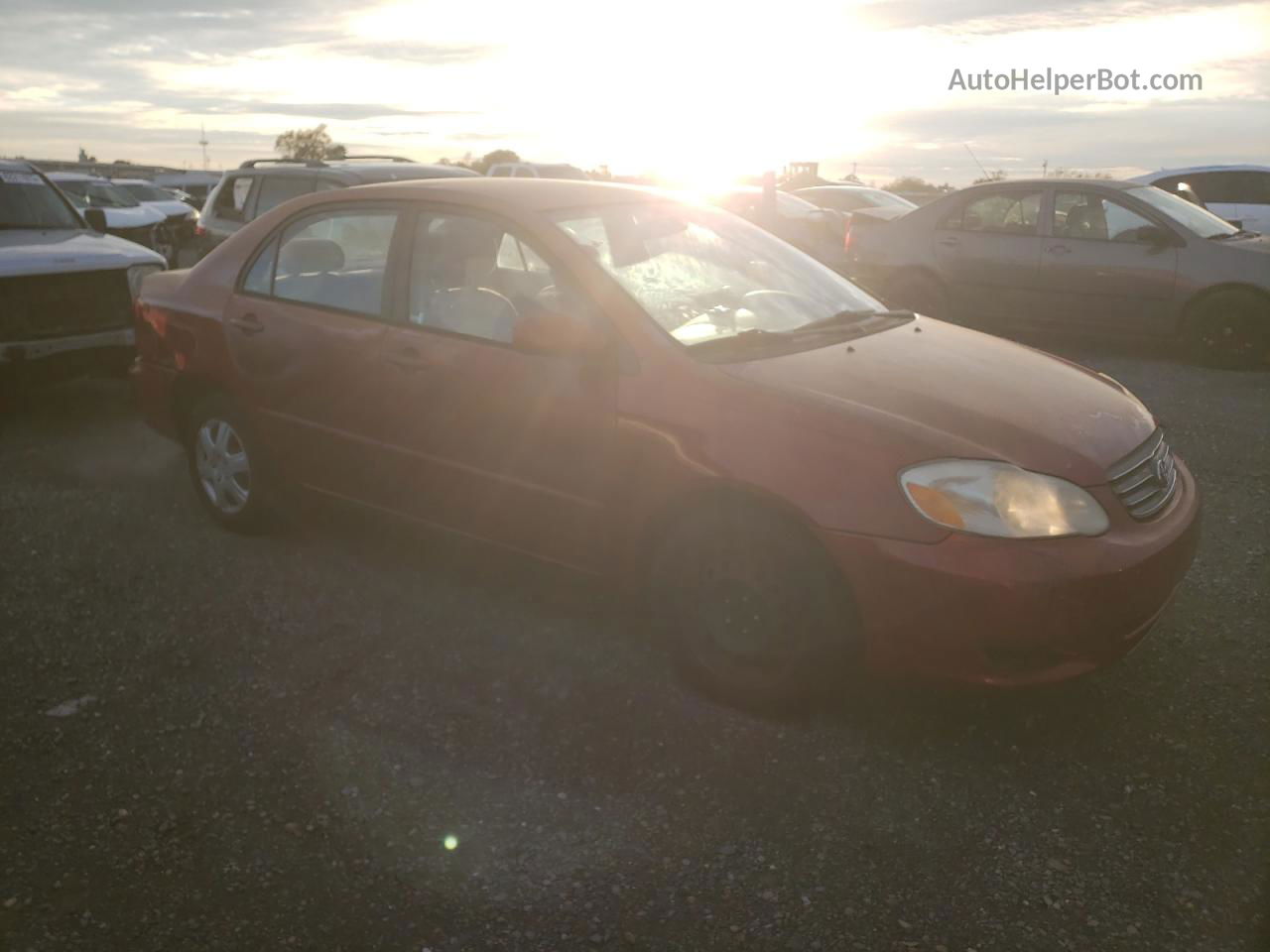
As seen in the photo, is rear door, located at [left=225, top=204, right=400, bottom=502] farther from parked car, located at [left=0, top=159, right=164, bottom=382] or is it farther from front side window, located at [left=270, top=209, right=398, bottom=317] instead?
parked car, located at [left=0, top=159, right=164, bottom=382]

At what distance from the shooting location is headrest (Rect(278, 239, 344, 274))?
15.8 ft

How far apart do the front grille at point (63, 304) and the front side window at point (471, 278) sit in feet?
14.1

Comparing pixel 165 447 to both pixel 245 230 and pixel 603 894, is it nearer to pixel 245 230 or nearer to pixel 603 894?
pixel 245 230

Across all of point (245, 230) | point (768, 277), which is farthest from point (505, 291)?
point (245, 230)

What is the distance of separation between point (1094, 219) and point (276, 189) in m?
7.44

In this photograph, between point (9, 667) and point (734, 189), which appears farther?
point (734, 189)

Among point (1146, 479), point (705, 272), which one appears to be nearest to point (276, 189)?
point (705, 272)

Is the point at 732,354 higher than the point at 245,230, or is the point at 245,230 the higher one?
the point at 245,230

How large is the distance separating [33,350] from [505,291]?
14.6 ft

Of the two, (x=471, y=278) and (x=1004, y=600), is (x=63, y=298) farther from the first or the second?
(x=1004, y=600)

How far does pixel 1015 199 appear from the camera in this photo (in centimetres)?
1034

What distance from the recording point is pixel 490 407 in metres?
4.09

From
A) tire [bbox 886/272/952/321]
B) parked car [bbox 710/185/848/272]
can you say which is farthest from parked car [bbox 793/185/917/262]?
tire [bbox 886/272/952/321]

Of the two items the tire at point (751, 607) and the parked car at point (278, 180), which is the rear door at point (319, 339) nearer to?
the tire at point (751, 607)
